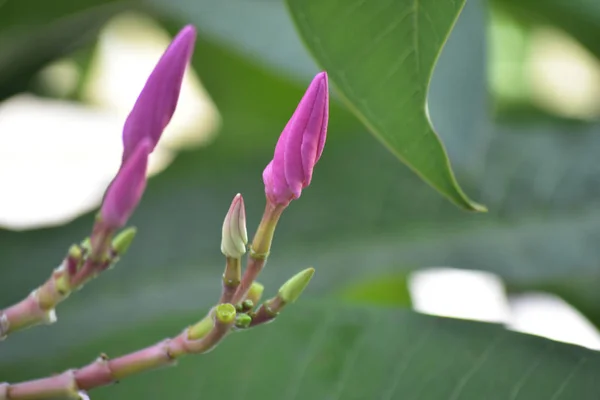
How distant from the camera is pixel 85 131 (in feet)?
3.83

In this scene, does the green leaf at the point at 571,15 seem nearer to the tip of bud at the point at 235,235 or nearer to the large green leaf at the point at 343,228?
the large green leaf at the point at 343,228

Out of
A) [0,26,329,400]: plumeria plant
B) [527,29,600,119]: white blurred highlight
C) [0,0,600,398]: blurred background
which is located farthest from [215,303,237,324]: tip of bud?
[527,29,600,119]: white blurred highlight

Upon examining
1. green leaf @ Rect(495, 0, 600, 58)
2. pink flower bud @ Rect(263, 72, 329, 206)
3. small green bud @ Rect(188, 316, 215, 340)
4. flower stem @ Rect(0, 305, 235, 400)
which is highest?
green leaf @ Rect(495, 0, 600, 58)

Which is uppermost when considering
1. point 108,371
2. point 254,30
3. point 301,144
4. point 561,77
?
point 561,77

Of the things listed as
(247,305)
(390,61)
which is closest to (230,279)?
(247,305)

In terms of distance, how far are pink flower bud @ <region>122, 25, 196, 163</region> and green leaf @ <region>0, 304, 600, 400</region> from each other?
0.18m

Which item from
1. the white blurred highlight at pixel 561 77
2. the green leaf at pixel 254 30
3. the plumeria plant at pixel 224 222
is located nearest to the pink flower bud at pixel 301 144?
the plumeria plant at pixel 224 222

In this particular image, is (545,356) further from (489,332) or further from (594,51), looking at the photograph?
(594,51)

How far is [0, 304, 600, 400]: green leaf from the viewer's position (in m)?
0.44

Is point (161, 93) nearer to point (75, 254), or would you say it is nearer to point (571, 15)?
point (75, 254)

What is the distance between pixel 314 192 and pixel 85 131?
1.56 feet

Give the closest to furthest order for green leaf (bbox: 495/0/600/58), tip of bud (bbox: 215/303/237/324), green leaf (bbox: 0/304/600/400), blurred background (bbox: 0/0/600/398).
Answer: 1. tip of bud (bbox: 215/303/237/324)
2. green leaf (bbox: 0/304/600/400)
3. blurred background (bbox: 0/0/600/398)
4. green leaf (bbox: 495/0/600/58)

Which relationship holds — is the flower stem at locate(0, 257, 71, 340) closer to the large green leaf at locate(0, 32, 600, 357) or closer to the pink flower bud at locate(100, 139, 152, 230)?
the pink flower bud at locate(100, 139, 152, 230)

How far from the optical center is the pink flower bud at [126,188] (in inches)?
13.9
